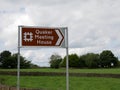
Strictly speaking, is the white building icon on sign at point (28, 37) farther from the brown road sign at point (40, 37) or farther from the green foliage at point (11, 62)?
the green foliage at point (11, 62)

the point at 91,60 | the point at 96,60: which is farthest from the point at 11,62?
the point at 96,60

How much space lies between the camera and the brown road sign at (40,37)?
12.0 m

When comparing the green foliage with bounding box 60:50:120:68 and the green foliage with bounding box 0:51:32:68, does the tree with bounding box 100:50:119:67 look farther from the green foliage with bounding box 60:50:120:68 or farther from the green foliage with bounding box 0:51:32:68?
the green foliage with bounding box 0:51:32:68

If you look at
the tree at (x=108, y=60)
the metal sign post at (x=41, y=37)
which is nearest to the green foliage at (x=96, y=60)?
the tree at (x=108, y=60)

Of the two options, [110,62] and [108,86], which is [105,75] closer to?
[108,86]

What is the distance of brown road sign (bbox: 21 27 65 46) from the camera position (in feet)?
39.4

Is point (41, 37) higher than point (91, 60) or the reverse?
the reverse

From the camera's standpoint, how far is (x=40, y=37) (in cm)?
1204

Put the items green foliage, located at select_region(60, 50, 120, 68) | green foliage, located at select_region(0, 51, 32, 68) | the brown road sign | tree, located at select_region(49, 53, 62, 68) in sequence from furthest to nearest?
1. green foliage, located at select_region(60, 50, 120, 68)
2. tree, located at select_region(49, 53, 62, 68)
3. green foliage, located at select_region(0, 51, 32, 68)
4. the brown road sign

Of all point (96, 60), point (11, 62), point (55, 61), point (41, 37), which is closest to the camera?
point (41, 37)

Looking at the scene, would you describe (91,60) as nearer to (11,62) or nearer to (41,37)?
(11,62)

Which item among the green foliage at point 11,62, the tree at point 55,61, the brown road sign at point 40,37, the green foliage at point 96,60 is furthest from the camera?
the green foliage at point 96,60

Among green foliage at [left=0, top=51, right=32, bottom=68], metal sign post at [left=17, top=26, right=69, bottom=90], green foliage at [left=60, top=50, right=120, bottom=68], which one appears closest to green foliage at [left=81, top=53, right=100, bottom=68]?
green foliage at [left=60, top=50, right=120, bottom=68]

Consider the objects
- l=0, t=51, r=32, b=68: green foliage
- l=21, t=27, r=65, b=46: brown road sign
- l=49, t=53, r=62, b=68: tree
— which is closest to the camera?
l=21, t=27, r=65, b=46: brown road sign
